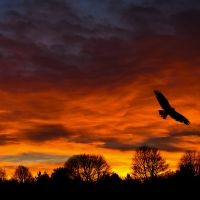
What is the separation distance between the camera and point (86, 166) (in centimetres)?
10675

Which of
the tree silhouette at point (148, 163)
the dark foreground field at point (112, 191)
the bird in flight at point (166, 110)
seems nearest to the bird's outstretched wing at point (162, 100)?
the bird in flight at point (166, 110)

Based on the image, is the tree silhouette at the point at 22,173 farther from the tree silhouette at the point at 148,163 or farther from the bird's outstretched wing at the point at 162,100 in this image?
the bird's outstretched wing at the point at 162,100

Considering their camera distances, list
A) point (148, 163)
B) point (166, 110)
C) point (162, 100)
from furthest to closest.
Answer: point (148, 163)
point (166, 110)
point (162, 100)

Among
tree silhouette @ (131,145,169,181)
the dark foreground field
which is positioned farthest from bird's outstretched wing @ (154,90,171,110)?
tree silhouette @ (131,145,169,181)

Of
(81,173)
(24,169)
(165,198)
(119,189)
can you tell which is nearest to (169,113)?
(165,198)

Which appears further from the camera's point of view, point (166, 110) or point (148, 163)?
point (148, 163)

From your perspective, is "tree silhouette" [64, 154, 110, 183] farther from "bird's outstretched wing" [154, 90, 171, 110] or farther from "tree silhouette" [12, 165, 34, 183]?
"bird's outstretched wing" [154, 90, 171, 110]

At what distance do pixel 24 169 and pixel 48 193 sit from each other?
82711mm

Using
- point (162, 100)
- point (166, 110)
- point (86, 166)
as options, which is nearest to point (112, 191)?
point (166, 110)

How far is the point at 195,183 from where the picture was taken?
3334cm

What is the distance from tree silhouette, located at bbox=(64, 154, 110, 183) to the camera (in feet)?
343

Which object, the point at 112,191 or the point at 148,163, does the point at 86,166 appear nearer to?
the point at 148,163

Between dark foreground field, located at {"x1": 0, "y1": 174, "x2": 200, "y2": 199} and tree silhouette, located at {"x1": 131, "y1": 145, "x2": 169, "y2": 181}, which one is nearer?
dark foreground field, located at {"x1": 0, "y1": 174, "x2": 200, "y2": 199}

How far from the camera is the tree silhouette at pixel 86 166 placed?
105 m
